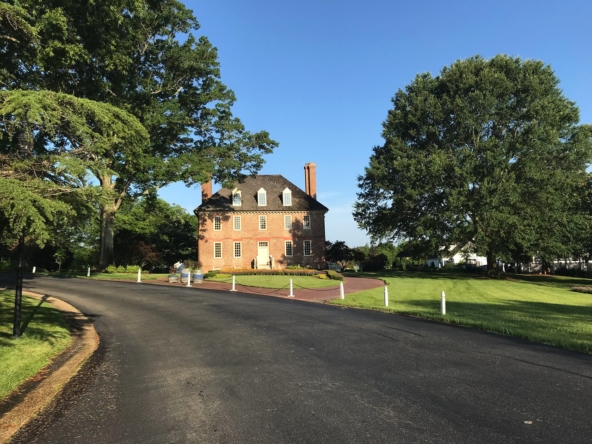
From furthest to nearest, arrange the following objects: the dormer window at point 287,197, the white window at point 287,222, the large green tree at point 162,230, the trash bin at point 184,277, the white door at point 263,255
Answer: the large green tree at point 162,230 → the dormer window at point 287,197 → the white window at point 287,222 → the white door at point 263,255 → the trash bin at point 184,277

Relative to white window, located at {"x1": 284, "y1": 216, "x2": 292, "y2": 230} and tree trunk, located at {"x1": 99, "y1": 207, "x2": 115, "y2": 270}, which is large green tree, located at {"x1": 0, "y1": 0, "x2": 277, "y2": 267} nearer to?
tree trunk, located at {"x1": 99, "y1": 207, "x2": 115, "y2": 270}

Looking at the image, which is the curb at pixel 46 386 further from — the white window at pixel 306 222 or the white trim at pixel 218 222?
the white window at pixel 306 222

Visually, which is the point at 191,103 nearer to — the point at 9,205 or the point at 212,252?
the point at 212,252

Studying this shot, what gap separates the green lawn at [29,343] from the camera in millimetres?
7102

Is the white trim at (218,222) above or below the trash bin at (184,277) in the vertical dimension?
above

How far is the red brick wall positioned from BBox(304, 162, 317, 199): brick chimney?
3.95 m

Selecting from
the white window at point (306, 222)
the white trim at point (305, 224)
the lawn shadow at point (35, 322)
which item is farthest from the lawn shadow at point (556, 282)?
the lawn shadow at point (35, 322)

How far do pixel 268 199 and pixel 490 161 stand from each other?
2619 centimetres

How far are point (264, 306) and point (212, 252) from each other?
34.4m

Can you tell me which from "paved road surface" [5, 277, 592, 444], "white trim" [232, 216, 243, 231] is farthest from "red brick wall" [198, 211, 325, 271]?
"paved road surface" [5, 277, 592, 444]

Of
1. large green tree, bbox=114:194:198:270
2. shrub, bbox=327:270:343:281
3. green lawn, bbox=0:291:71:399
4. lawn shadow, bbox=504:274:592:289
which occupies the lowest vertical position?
lawn shadow, bbox=504:274:592:289

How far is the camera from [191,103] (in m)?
35.4

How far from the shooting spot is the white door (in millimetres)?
48656

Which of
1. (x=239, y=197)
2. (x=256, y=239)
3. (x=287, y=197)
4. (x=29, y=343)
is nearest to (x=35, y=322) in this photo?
(x=29, y=343)
